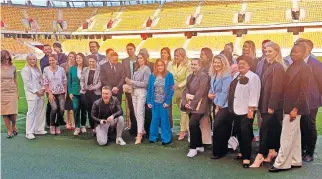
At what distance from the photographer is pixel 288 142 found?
4762 mm

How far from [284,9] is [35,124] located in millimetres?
33704

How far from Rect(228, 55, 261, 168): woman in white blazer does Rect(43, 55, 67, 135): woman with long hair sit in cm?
377

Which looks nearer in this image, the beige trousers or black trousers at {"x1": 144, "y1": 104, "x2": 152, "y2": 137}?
the beige trousers

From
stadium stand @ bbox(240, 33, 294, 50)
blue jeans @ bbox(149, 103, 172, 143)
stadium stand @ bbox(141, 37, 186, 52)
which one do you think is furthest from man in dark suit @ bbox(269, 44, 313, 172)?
stadium stand @ bbox(141, 37, 186, 52)

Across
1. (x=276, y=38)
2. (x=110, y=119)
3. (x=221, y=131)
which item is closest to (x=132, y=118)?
(x=110, y=119)

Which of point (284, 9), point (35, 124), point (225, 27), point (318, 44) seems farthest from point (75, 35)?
point (35, 124)

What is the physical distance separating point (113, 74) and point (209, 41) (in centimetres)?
2937

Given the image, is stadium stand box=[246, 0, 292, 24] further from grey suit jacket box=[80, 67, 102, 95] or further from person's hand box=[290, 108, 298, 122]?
person's hand box=[290, 108, 298, 122]

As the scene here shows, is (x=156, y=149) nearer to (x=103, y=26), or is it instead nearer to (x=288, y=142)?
(x=288, y=142)

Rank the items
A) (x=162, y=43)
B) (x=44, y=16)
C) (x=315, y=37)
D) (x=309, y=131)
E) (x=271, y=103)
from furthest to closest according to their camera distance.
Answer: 1. (x=44, y=16)
2. (x=162, y=43)
3. (x=315, y=37)
4. (x=309, y=131)
5. (x=271, y=103)

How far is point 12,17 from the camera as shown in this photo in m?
45.5

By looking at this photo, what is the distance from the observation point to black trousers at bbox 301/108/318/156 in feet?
17.1

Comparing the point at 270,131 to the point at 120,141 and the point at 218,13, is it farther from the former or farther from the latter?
the point at 218,13

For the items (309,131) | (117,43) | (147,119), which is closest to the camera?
(309,131)
